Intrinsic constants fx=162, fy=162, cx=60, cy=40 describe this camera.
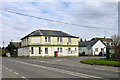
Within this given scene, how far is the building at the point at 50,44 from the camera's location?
42938 mm

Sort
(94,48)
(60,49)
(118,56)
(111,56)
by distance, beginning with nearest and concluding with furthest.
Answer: (118,56), (111,56), (60,49), (94,48)

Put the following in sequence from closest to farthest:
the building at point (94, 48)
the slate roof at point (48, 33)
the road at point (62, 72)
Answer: the road at point (62, 72) → the slate roof at point (48, 33) → the building at point (94, 48)

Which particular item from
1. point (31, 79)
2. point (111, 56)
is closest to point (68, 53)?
point (111, 56)

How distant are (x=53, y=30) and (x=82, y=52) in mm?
18135

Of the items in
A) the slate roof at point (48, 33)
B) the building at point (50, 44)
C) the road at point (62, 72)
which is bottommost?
the road at point (62, 72)

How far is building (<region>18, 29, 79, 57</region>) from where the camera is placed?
42.9 m

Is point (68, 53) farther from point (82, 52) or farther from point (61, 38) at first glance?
point (82, 52)

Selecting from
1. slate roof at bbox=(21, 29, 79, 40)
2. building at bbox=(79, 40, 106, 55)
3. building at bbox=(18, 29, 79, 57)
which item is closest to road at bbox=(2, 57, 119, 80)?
building at bbox=(18, 29, 79, 57)

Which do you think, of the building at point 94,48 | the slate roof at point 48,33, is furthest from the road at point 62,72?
the building at point 94,48

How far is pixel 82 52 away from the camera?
61.4 meters

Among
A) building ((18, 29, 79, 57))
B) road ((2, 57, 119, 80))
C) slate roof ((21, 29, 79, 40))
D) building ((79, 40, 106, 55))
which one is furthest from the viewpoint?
building ((79, 40, 106, 55))

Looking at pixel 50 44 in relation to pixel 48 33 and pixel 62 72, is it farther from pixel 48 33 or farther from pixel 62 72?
pixel 62 72

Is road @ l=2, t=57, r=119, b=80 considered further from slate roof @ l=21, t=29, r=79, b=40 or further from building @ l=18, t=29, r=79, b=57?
slate roof @ l=21, t=29, r=79, b=40

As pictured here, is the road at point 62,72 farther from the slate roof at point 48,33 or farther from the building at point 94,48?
the building at point 94,48
